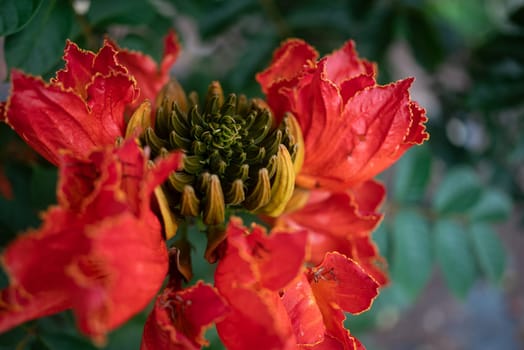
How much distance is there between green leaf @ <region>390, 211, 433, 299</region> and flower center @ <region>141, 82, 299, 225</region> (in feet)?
2.36

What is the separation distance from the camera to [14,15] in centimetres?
83

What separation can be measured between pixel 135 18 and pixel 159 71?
158 millimetres

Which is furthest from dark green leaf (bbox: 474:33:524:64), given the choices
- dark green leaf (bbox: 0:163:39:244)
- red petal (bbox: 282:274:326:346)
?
dark green leaf (bbox: 0:163:39:244)

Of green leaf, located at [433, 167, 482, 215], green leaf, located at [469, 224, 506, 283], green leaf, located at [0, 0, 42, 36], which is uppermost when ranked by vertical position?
green leaf, located at [0, 0, 42, 36]

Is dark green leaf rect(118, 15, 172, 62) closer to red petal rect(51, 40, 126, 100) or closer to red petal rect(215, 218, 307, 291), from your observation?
red petal rect(51, 40, 126, 100)

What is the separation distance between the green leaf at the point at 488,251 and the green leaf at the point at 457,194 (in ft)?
0.26

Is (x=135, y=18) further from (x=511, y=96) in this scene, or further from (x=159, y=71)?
(x=511, y=96)

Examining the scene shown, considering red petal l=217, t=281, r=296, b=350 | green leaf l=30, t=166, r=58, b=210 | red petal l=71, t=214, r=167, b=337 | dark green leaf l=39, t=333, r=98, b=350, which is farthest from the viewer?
green leaf l=30, t=166, r=58, b=210

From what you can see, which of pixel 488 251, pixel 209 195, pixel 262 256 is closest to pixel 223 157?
pixel 209 195

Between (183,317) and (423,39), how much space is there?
1.16 m

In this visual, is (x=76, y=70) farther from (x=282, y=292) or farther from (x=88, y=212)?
(x=282, y=292)

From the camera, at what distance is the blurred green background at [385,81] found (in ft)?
3.22

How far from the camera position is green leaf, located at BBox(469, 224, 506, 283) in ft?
5.42

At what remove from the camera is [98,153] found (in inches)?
27.4
